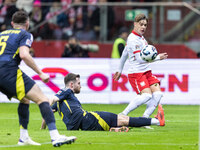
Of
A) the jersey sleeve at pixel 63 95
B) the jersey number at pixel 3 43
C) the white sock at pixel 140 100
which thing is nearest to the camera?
the jersey number at pixel 3 43

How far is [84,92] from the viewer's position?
17609 mm

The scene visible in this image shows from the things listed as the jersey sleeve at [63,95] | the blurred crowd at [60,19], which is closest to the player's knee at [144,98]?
the jersey sleeve at [63,95]

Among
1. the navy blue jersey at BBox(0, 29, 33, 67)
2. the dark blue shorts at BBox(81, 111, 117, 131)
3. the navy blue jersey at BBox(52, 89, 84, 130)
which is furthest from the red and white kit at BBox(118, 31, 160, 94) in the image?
the navy blue jersey at BBox(0, 29, 33, 67)

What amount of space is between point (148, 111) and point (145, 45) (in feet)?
4.14

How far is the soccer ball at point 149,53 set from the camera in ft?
34.9

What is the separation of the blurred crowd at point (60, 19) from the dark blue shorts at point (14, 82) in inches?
463

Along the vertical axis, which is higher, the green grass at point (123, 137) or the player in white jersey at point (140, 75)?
the player in white jersey at point (140, 75)

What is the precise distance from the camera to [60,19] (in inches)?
778

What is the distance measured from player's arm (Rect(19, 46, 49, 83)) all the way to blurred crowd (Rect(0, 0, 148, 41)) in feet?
38.6

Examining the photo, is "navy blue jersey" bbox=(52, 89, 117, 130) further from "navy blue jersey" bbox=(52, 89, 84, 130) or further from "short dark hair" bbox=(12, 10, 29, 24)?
"short dark hair" bbox=(12, 10, 29, 24)

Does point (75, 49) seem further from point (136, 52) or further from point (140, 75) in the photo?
point (140, 75)

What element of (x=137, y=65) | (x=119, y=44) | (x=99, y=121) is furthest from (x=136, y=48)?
(x=119, y=44)

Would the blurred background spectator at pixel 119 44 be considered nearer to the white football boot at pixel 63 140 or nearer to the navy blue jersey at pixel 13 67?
the navy blue jersey at pixel 13 67

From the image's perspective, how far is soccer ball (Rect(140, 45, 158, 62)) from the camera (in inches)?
418
